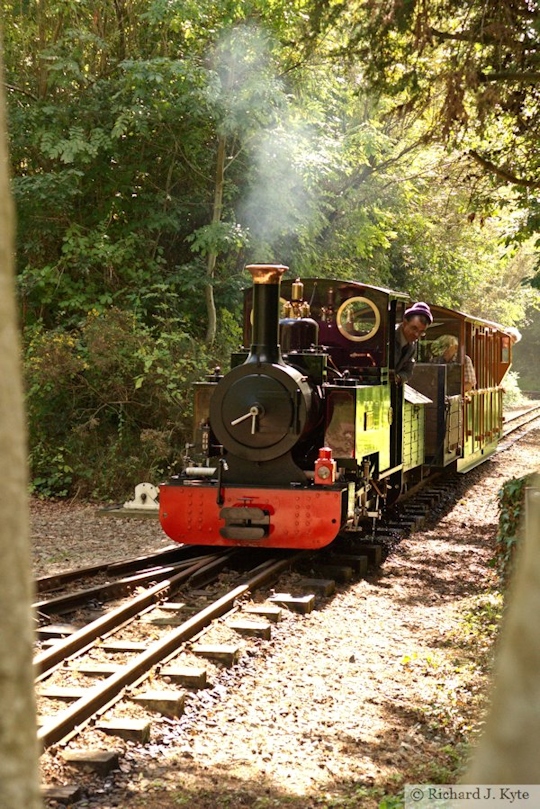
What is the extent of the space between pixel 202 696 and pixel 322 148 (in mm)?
11931

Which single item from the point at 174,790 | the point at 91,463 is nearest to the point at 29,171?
the point at 91,463

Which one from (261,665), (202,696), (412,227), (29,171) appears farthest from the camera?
(412,227)

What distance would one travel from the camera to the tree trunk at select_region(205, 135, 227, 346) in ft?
49.8

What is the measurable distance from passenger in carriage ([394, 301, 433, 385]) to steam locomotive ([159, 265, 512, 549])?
102 mm

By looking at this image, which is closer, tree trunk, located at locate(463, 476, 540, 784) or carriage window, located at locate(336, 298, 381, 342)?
tree trunk, located at locate(463, 476, 540, 784)

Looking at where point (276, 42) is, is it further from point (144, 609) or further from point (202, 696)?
point (202, 696)

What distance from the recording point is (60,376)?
45.0 ft

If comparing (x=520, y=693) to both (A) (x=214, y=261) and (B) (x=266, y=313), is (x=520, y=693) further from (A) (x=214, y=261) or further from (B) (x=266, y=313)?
(A) (x=214, y=261)

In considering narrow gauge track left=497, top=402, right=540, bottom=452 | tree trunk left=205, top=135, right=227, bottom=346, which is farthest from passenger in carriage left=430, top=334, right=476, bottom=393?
narrow gauge track left=497, top=402, right=540, bottom=452

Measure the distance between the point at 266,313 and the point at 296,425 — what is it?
0.96m

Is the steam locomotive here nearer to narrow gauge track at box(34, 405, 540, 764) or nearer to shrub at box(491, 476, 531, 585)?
narrow gauge track at box(34, 405, 540, 764)

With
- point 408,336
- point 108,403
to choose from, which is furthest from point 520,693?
point 108,403

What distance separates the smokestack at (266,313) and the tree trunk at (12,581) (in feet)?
23.9

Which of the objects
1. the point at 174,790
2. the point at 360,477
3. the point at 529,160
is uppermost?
the point at 529,160
